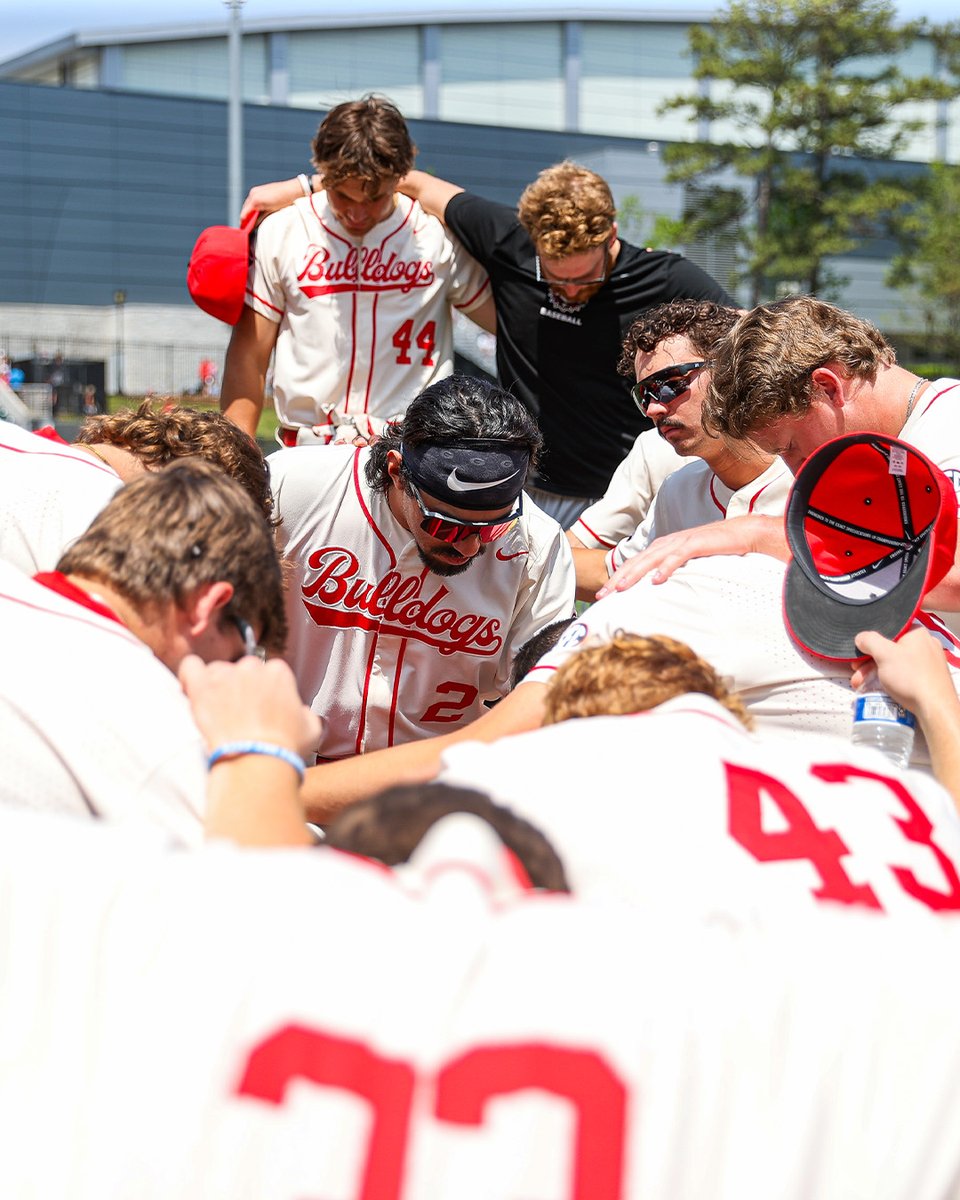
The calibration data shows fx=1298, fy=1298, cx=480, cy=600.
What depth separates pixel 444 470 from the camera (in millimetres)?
3260

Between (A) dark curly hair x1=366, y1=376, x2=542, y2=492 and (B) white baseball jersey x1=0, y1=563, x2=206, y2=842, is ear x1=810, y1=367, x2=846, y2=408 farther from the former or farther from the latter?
(B) white baseball jersey x1=0, y1=563, x2=206, y2=842

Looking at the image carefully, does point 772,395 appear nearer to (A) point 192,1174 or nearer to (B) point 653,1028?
(B) point 653,1028

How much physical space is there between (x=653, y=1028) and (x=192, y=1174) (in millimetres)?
565

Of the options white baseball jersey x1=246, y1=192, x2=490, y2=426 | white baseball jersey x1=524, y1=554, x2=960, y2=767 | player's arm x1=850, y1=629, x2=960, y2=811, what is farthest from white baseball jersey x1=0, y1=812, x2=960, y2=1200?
white baseball jersey x1=246, y1=192, x2=490, y2=426

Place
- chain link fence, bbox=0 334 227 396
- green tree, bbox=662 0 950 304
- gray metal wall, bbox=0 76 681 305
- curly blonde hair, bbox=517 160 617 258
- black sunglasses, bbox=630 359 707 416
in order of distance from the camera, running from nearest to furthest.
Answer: black sunglasses, bbox=630 359 707 416 < curly blonde hair, bbox=517 160 617 258 < green tree, bbox=662 0 950 304 < chain link fence, bbox=0 334 227 396 < gray metal wall, bbox=0 76 681 305

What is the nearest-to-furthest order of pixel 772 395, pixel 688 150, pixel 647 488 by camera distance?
pixel 772 395 → pixel 647 488 → pixel 688 150

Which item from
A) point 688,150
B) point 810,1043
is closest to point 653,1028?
point 810,1043

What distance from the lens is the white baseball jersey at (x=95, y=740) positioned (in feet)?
6.33

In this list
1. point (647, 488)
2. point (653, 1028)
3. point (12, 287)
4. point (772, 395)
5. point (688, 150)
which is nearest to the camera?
point (653, 1028)

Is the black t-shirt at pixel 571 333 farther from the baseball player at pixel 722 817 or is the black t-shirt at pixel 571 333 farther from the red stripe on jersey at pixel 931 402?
the baseball player at pixel 722 817

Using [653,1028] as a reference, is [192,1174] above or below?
below

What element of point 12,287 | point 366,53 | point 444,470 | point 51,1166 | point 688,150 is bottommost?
point 51,1166

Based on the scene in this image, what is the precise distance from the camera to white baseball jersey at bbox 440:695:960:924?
1.77m

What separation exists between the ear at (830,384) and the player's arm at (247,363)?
2590 millimetres
